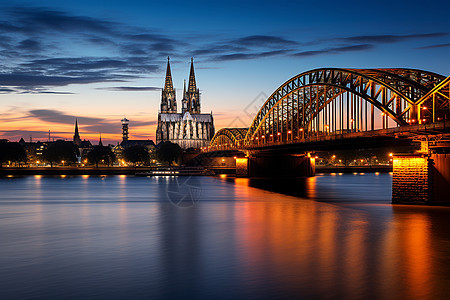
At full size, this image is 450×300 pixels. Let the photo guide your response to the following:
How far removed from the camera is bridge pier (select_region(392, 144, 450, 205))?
47.2 meters

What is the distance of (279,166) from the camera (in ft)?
405

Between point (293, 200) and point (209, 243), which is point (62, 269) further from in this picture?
point (293, 200)

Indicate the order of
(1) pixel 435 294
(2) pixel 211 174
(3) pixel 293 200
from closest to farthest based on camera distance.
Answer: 1. (1) pixel 435 294
2. (3) pixel 293 200
3. (2) pixel 211 174

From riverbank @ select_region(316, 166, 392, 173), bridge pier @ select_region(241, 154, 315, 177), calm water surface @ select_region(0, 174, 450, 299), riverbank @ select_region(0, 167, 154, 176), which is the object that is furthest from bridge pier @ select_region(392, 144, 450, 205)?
riverbank @ select_region(316, 166, 392, 173)

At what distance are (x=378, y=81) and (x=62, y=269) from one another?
148 ft

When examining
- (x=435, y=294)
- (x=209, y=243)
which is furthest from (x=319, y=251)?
(x=435, y=294)

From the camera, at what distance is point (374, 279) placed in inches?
926

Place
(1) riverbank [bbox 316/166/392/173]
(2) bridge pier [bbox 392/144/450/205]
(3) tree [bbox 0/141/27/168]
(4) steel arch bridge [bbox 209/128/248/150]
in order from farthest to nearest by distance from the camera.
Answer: (1) riverbank [bbox 316/166/392/173] < (3) tree [bbox 0/141/27/168] < (4) steel arch bridge [bbox 209/128/248/150] < (2) bridge pier [bbox 392/144/450/205]

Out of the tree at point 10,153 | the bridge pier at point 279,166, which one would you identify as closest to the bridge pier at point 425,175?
the bridge pier at point 279,166

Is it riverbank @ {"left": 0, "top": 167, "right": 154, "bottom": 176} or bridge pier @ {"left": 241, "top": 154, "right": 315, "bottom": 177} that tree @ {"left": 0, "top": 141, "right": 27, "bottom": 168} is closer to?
riverbank @ {"left": 0, "top": 167, "right": 154, "bottom": 176}

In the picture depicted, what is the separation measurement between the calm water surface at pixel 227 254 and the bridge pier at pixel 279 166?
66088 millimetres

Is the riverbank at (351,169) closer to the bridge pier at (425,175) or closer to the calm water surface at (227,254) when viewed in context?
the calm water surface at (227,254)

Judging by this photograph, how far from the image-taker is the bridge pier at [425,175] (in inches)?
1860

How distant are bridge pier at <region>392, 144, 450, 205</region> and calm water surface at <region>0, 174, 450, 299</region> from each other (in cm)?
159
